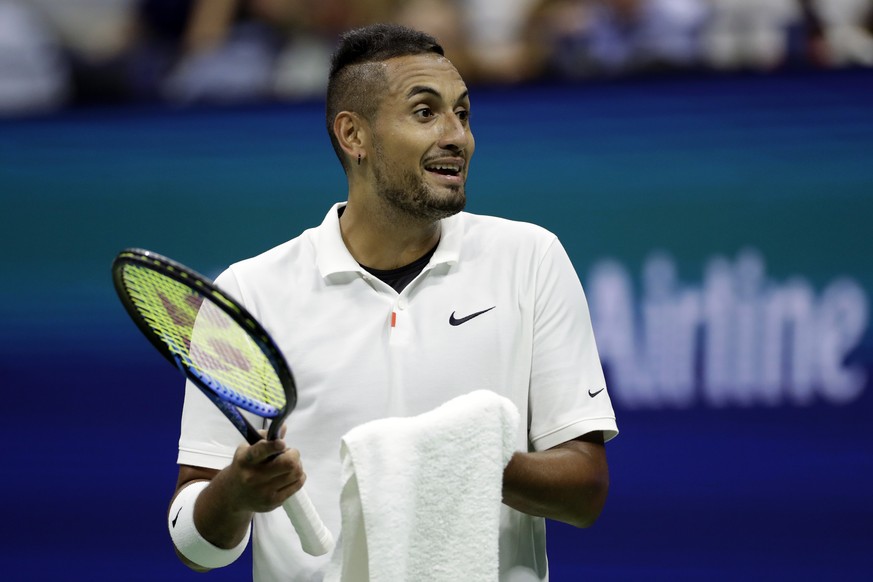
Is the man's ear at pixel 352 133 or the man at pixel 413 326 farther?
the man's ear at pixel 352 133

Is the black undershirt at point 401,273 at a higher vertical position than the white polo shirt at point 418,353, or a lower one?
higher

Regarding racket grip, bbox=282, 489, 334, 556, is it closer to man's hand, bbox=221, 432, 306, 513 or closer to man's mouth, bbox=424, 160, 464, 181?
man's hand, bbox=221, 432, 306, 513

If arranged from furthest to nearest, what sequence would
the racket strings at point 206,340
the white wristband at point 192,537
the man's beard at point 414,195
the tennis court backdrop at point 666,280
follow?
the tennis court backdrop at point 666,280, the man's beard at point 414,195, the white wristband at point 192,537, the racket strings at point 206,340

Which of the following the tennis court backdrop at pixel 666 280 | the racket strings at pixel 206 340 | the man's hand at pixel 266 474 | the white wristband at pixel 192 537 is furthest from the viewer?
the tennis court backdrop at pixel 666 280

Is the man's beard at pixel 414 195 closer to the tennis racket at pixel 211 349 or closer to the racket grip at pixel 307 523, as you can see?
the tennis racket at pixel 211 349

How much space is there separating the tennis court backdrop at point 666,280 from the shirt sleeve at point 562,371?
4.68 feet

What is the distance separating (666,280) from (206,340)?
1.88m

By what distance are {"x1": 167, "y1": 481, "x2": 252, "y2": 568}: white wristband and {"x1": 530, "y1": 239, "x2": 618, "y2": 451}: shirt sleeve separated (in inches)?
20.9

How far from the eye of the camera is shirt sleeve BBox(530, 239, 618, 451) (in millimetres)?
2184

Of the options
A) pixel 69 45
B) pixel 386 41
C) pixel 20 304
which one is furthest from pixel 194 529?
pixel 69 45

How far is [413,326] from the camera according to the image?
223cm

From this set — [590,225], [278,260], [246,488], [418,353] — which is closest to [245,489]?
[246,488]

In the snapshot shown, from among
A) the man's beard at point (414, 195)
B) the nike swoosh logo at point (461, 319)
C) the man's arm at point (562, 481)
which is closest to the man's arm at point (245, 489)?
the man's arm at point (562, 481)

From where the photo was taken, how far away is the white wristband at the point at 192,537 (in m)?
2.14
